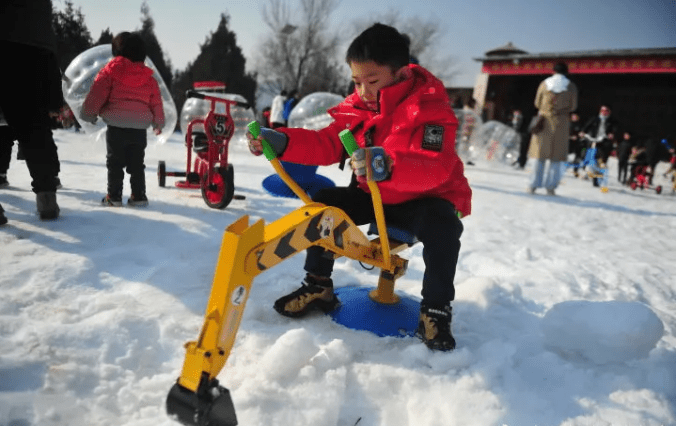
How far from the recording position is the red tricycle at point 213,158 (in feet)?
12.0

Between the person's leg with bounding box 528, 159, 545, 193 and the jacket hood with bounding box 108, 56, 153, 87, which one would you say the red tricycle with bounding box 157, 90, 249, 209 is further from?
the person's leg with bounding box 528, 159, 545, 193

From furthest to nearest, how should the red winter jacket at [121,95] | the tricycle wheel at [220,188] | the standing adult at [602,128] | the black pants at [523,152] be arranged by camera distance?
the black pants at [523,152] → the standing adult at [602,128] → the tricycle wheel at [220,188] → the red winter jacket at [121,95]

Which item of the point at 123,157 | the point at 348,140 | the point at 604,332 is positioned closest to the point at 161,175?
the point at 123,157

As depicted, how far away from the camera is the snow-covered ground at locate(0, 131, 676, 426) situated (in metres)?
1.33

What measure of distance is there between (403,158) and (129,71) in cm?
270

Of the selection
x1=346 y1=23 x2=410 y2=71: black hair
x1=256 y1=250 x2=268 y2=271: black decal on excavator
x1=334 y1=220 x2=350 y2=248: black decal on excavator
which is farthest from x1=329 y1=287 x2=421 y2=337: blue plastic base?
x1=346 y1=23 x2=410 y2=71: black hair

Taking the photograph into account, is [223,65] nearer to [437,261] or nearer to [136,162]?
[136,162]

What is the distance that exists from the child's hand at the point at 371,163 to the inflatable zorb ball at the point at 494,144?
9949 mm

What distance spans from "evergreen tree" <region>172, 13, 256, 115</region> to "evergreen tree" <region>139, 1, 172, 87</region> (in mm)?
9361

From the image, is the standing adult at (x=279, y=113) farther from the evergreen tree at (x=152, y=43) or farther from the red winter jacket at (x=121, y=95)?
the red winter jacket at (x=121, y=95)

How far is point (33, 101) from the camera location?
2533 millimetres

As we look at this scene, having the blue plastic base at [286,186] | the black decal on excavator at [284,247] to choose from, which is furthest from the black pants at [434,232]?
the black decal on excavator at [284,247]

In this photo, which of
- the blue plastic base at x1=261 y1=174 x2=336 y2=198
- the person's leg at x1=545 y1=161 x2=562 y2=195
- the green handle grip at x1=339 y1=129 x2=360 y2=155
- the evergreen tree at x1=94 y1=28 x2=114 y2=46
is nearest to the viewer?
the green handle grip at x1=339 y1=129 x2=360 y2=155

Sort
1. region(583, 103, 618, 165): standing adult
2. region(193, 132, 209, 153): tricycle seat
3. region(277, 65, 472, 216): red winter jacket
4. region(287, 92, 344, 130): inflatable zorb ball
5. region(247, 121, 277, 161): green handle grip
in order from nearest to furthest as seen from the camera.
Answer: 1. region(247, 121, 277, 161): green handle grip
2. region(277, 65, 472, 216): red winter jacket
3. region(193, 132, 209, 153): tricycle seat
4. region(287, 92, 344, 130): inflatable zorb ball
5. region(583, 103, 618, 165): standing adult
